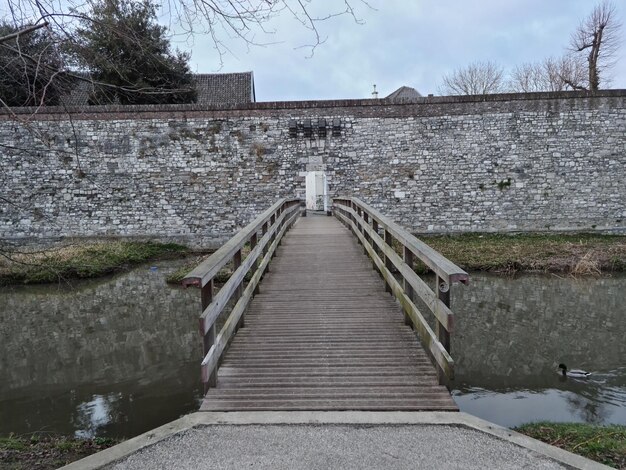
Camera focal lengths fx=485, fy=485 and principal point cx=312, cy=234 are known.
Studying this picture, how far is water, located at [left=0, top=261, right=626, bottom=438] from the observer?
5.16 m

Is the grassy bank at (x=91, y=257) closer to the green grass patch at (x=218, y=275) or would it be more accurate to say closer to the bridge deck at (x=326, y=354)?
the green grass patch at (x=218, y=275)

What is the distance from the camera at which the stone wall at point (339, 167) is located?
15.0 meters

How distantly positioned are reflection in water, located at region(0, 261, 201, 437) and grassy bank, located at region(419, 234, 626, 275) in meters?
6.98

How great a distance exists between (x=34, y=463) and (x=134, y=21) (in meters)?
3.13

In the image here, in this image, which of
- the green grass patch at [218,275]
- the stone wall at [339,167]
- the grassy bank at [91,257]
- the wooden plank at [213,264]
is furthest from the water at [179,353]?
the stone wall at [339,167]

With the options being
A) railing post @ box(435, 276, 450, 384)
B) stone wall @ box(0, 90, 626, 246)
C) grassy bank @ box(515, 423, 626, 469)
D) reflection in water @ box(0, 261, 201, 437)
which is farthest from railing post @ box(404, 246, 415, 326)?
stone wall @ box(0, 90, 626, 246)

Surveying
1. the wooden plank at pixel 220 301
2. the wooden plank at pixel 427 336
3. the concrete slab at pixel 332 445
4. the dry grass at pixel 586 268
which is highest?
the wooden plank at pixel 220 301

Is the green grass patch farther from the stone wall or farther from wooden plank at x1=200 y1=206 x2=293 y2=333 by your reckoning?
wooden plank at x1=200 y1=206 x2=293 y2=333

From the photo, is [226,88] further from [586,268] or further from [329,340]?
[329,340]

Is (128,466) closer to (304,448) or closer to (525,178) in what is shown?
(304,448)

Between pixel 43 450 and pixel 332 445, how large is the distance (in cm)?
249

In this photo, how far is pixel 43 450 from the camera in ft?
12.4

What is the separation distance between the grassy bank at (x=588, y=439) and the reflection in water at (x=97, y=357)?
3448 mm

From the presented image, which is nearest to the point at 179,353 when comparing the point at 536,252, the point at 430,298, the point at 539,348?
the point at 430,298
